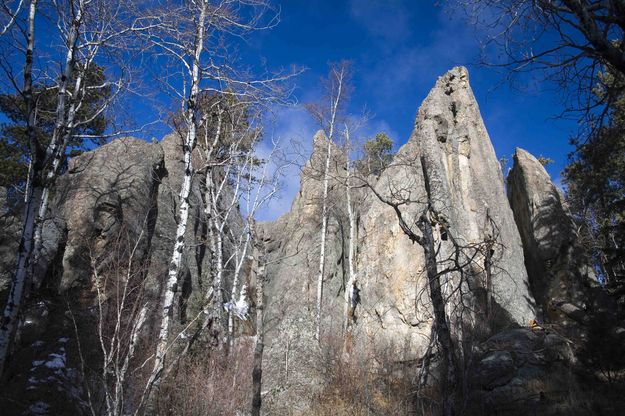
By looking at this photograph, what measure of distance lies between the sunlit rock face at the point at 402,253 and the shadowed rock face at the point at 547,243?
800 millimetres

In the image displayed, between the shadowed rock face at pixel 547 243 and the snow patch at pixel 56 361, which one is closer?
the snow patch at pixel 56 361

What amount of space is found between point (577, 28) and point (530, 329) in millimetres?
10730

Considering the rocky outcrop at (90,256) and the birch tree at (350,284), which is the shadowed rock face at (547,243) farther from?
the rocky outcrop at (90,256)

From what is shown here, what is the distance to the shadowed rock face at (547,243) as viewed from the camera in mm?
16688

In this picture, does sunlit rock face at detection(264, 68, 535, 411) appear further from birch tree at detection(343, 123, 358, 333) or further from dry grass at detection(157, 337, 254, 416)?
dry grass at detection(157, 337, 254, 416)

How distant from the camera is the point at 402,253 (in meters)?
18.1

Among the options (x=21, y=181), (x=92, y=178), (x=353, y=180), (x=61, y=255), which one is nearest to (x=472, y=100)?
(x=353, y=180)

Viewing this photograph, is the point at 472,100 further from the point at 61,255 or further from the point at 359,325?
the point at 61,255

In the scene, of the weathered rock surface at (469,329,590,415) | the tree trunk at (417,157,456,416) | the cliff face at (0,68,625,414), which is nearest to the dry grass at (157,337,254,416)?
the cliff face at (0,68,625,414)

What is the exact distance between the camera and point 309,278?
20797 mm

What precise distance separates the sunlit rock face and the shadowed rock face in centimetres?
80

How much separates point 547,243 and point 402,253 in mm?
6418

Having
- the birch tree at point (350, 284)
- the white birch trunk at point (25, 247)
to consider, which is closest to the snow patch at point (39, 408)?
the white birch trunk at point (25, 247)

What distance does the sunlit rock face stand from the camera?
1512 centimetres
